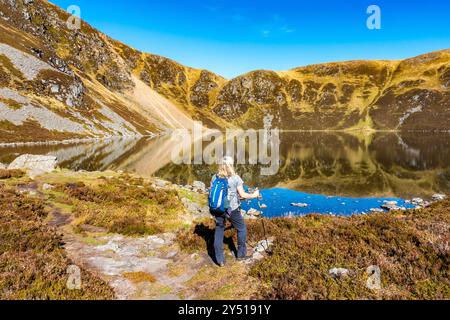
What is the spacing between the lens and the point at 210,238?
12.3 m

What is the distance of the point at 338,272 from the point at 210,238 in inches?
220

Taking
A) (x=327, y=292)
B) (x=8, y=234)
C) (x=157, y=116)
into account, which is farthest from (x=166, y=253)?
(x=157, y=116)

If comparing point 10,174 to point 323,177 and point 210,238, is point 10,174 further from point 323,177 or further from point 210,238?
point 323,177

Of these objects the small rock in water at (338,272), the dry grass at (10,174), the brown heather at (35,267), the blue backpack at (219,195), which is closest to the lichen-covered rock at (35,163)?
the dry grass at (10,174)

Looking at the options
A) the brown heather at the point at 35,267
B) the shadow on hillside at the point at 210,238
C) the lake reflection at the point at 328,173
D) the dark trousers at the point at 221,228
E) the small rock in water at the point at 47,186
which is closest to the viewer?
the brown heather at the point at 35,267

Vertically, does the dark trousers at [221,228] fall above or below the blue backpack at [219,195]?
below

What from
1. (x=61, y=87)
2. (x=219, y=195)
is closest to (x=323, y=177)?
(x=219, y=195)

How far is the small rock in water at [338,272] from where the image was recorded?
26.4 ft

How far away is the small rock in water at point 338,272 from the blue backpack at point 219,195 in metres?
3.52

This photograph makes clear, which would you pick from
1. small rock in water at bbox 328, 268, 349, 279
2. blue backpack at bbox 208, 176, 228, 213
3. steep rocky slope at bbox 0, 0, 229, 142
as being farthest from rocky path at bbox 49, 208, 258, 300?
steep rocky slope at bbox 0, 0, 229, 142

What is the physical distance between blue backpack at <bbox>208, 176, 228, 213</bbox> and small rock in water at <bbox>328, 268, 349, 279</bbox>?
3519 millimetres

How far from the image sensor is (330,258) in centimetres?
923

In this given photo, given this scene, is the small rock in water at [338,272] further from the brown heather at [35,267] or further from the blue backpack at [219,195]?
the brown heather at [35,267]
